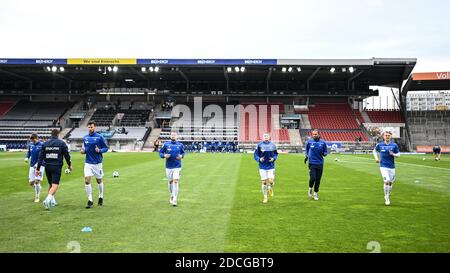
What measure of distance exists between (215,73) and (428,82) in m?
32.5

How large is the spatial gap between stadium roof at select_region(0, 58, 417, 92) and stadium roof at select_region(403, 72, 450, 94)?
1578 mm

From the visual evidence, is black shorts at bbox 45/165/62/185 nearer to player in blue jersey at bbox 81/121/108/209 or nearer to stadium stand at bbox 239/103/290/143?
player in blue jersey at bbox 81/121/108/209

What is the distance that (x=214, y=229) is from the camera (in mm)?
8867

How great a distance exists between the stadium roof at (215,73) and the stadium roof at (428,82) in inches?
62.1

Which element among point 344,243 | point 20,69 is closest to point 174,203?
point 344,243

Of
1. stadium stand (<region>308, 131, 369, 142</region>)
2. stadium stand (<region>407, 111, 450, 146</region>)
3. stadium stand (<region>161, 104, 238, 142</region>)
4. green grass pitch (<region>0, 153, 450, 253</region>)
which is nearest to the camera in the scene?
green grass pitch (<region>0, 153, 450, 253</region>)

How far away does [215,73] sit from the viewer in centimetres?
6512

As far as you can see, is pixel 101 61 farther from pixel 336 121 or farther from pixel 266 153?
pixel 266 153

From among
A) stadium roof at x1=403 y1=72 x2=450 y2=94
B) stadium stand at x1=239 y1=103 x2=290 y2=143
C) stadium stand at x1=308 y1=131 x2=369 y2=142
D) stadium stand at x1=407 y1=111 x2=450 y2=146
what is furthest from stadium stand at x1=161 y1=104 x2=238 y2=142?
stadium stand at x1=407 y1=111 x2=450 y2=146

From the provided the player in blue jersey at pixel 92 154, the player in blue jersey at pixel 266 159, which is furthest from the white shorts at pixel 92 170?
the player in blue jersey at pixel 266 159

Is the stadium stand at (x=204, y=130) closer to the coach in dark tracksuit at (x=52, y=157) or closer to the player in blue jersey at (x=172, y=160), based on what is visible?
the player in blue jersey at (x=172, y=160)

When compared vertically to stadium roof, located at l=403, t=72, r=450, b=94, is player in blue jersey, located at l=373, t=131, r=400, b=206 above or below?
below

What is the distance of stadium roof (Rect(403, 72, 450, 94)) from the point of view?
2325 inches

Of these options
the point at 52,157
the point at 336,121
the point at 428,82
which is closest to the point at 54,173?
the point at 52,157
